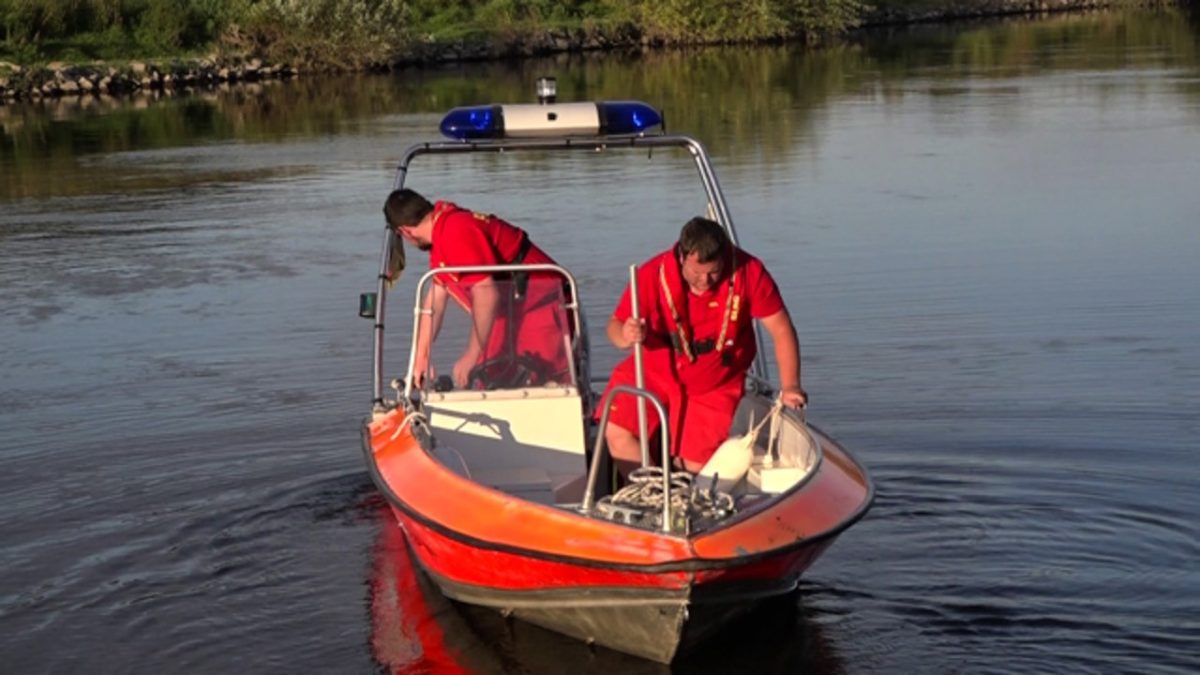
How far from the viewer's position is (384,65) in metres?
47.2

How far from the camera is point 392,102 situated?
3534 centimetres

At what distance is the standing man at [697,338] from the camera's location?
24.9 ft

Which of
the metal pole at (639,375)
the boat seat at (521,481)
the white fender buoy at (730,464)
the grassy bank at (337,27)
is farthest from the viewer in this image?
the grassy bank at (337,27)

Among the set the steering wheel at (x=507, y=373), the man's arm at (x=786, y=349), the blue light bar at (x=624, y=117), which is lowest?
the steering wheel at (x=507, y=373)

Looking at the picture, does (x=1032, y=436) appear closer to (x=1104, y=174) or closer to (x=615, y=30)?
(x=1104, y=174)

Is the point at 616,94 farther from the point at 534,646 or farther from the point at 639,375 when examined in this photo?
the point at 534,646

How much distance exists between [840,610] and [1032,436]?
2.75m

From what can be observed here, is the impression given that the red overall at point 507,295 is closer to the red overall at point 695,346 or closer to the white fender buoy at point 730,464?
the red overall at point 695,346

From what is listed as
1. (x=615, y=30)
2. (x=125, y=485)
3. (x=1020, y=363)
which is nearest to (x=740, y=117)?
(x=1020, y=363)

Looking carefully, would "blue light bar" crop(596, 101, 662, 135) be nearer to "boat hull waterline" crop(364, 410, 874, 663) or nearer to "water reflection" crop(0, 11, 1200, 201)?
"boat hull waterline" crop(364, 410, 874, 663)

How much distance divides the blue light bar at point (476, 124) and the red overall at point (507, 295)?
30.5 inches

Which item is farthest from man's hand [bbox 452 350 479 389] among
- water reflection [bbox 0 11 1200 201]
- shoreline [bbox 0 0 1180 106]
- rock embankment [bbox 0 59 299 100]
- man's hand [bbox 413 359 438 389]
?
rock embankment [bbox 0 59 299 100]

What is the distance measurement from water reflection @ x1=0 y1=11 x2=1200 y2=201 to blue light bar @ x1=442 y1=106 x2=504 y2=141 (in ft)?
44.6

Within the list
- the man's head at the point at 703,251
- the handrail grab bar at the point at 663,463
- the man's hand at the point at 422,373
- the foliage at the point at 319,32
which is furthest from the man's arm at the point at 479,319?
the foliage at the point at 319,32
